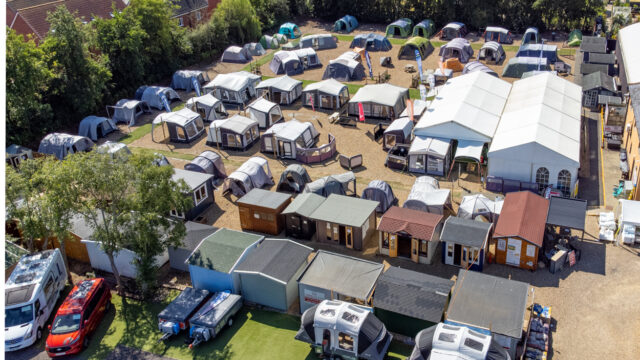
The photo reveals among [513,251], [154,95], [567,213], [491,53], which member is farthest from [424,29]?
[513,251]

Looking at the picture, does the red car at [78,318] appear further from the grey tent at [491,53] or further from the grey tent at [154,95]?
the grey tent at [491,53]

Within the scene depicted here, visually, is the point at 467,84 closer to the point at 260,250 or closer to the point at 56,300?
the point at 260,250

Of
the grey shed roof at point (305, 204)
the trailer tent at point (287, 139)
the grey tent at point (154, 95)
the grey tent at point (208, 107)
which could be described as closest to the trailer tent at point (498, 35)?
the trailer tent at point (287, 139)

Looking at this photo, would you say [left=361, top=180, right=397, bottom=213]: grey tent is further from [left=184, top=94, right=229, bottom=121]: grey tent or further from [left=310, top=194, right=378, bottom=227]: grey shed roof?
[left=184, top=94, right=229, bottom=121]: grey tent

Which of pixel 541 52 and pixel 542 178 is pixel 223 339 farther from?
pixel 541 52

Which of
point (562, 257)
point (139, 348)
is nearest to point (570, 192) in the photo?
point (562, 257)
